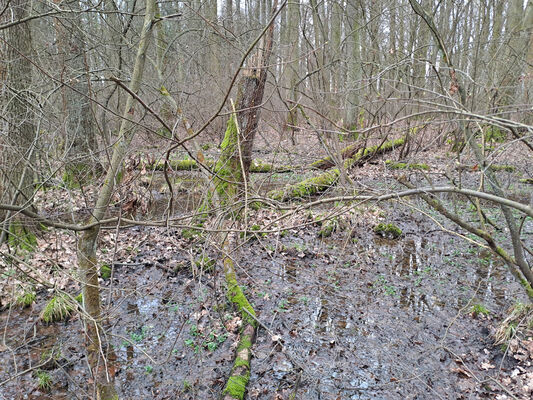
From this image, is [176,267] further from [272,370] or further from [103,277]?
[272,370]

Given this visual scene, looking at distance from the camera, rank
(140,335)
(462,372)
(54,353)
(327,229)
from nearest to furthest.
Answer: (462,372)
(54,353)
(140,335)
(327,229)

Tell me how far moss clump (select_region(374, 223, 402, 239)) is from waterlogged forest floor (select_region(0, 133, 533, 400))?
43 centimetres

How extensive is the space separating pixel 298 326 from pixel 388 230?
10.4 feet

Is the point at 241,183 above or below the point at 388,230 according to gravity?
above

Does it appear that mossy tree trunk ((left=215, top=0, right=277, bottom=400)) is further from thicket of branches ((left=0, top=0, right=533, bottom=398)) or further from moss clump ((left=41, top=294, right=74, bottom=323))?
moss clump ((left=41, top=294, right=74, bottom=323))

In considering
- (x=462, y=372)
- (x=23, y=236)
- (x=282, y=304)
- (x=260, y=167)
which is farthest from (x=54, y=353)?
(x=260, y=167)

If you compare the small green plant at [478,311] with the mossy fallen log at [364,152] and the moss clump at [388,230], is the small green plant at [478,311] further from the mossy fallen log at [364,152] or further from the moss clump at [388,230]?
the mossy fallen log at [364,152]

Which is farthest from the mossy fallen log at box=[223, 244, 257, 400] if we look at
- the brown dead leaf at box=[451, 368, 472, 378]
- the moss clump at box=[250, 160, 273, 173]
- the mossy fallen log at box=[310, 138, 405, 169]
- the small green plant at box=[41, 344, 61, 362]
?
the moss clump at box=[250, 160, 273, 173]

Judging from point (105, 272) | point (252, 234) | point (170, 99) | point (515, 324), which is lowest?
point (515, 324)

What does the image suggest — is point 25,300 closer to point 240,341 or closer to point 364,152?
point 240,341

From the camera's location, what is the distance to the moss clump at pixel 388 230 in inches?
266

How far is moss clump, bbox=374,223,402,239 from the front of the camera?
6.75 meters

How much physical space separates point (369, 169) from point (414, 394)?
7244 mm

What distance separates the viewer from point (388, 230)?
6.77 m
